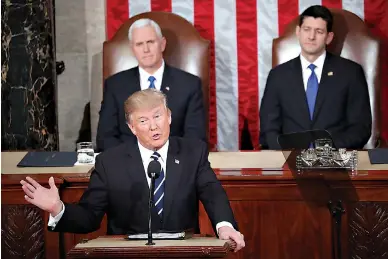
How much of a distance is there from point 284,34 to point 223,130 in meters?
0.90

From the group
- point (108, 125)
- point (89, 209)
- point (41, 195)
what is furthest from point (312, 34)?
point (41, 195)

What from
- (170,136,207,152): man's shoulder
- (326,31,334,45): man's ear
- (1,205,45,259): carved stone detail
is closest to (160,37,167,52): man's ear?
(326,31,334,45): man's ear

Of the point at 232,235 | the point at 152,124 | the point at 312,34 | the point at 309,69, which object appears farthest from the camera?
the point at 309,69

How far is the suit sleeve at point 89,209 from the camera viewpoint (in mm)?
2742

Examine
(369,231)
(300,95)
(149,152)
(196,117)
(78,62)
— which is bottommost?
(369,231)

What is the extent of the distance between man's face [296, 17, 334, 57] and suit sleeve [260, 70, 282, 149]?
285mm

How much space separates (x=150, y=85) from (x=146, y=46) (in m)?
0.25

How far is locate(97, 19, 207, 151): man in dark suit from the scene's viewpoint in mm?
4770

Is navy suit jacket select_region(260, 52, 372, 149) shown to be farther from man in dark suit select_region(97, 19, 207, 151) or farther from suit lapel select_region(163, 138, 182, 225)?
suit lapel select_region(163, 138, 182, 225)

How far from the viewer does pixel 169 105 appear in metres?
4.81

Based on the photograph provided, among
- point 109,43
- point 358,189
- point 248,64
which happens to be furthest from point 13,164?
point 248,64

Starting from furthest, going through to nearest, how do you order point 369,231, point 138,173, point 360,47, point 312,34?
1. point 360,47
2. point 312,34
3. point 369,231
4. point 138,173

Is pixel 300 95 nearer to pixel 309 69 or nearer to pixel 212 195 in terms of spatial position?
pixel 309 69

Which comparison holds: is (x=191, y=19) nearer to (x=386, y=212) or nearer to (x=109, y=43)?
(x=109, y=43)
